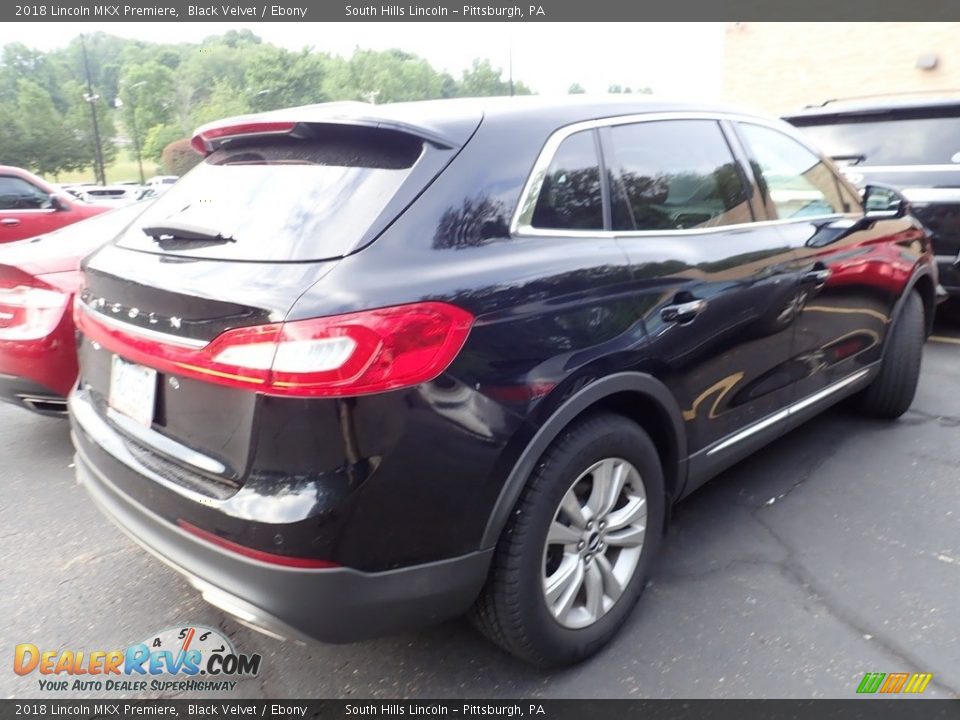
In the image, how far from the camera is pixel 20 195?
847 centimetres

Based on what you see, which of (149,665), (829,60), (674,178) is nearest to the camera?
(149,665)

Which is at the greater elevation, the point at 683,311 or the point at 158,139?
the point at 158,139

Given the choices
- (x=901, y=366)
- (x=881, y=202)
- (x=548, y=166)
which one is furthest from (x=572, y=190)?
(x=901, y=366)

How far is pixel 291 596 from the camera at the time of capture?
71.8 inches

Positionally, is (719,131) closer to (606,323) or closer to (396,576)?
(606,323)

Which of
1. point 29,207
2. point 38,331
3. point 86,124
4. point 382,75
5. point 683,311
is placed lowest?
point 38,331

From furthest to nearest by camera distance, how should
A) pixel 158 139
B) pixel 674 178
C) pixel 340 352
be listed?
pixel 158 139 → pixel 674 178 → pixel 340 352

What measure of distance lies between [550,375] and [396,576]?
68 cm

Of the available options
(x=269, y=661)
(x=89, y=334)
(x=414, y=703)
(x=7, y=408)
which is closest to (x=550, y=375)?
(x=414, y=703)

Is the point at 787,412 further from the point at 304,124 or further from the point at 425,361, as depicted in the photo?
the point at 304,124

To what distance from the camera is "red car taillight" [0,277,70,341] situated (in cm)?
370

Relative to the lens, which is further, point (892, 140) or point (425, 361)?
point (892, 140)

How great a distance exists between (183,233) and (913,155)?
222 inches

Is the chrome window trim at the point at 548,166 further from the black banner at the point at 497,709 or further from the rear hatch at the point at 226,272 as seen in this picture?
the black banner at the point at 497,709
